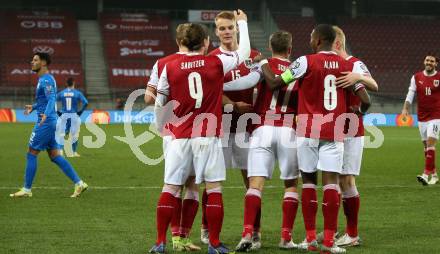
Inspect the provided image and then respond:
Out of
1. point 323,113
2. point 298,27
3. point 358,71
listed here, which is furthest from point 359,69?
point 298,27

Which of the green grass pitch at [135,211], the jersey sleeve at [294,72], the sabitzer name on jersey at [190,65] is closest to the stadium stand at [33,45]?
the green grass pitch at [135,211]

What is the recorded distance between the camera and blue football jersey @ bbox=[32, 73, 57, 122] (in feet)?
42.1

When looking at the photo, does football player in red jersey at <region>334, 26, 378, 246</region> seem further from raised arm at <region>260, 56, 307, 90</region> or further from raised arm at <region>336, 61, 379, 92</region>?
raised arm at <region>260, 56, 307, 90</region>

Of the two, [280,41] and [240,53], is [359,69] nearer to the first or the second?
[280,41]

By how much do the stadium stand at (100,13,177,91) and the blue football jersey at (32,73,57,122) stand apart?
31.5 meters

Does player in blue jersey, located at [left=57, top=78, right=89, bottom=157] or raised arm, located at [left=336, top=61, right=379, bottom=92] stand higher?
player in blue jersey, located at [left=57, top=78, right=89, bottom=157]

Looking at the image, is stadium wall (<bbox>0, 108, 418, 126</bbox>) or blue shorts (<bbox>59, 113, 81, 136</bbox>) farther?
stadium wall (<bbox>0, 108, 418, 126</bbox>)

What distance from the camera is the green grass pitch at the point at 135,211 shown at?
8617 mm

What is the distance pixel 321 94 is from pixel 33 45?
131ft

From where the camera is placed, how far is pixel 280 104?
27.2 ft

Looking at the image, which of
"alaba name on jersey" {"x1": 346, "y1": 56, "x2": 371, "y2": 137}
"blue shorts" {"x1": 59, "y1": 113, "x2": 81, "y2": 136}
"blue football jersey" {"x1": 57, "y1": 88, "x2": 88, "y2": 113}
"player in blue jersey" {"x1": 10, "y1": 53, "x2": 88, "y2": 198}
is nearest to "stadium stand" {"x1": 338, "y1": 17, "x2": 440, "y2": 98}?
Result: "blue shorts" {"x1": 59, "y1": 113, "x2": 81, "y2": 136}

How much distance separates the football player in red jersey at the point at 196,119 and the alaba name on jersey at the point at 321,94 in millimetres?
715

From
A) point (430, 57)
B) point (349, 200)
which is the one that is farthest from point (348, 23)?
point (349, 200)

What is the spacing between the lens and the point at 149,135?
96.7ft
